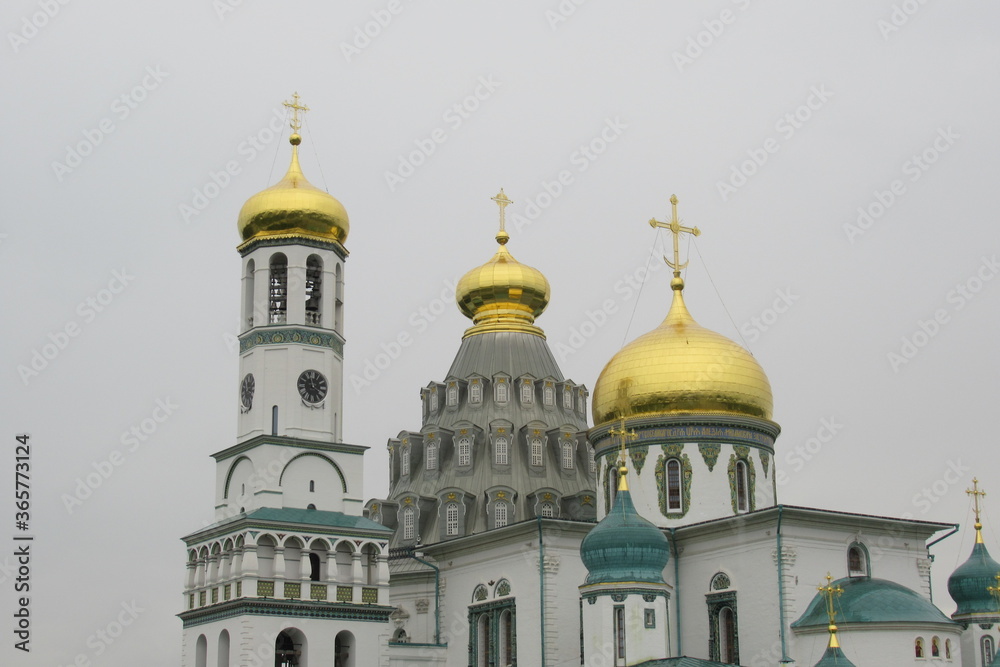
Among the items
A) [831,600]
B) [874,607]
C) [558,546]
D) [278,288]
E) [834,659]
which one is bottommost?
[834,659]

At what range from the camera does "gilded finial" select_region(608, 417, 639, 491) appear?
33.8 meters

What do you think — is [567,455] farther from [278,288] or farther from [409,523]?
[278,288]

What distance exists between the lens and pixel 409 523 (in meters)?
41.6

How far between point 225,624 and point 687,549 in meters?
10.4

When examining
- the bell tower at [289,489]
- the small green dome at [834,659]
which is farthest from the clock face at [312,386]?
the small green dome at [834,659]

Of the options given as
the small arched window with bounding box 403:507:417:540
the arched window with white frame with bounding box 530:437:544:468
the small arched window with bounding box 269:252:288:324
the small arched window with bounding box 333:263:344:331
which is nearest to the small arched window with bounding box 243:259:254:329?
the small arched window with bounding box 269:252:288:324

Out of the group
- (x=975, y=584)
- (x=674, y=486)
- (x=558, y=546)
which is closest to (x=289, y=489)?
(x=558, y=546)

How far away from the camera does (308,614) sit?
34500 mm

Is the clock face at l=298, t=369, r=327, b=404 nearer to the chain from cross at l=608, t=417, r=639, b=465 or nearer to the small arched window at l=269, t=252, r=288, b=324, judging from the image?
the small arched window at l=269, t=252, r=288, b=324

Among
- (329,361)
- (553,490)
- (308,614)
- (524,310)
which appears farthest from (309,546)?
(524,310)

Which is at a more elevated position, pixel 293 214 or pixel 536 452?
pixel 293 214

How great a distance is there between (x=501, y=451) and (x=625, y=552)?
33.2ft

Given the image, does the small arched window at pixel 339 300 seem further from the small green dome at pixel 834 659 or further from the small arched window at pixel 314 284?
the small green dome at pixel 834 659

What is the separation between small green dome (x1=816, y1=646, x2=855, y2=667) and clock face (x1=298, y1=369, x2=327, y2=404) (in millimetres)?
12855
